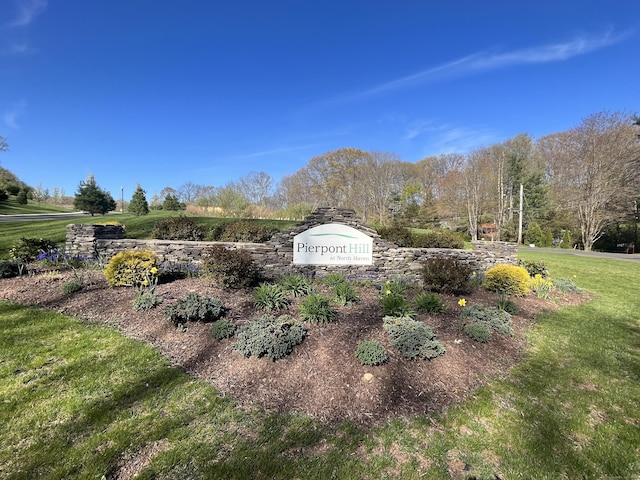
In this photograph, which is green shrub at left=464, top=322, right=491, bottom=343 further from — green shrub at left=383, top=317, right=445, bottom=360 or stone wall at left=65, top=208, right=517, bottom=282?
stone wall at left=65, top=208, right=517, bottom=282

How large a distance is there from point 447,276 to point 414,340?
268cm

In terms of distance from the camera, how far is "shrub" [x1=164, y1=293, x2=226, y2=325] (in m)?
4.04

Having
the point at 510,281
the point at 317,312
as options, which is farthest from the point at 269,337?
the point at 510,281

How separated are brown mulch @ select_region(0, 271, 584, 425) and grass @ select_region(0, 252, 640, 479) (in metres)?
0.15

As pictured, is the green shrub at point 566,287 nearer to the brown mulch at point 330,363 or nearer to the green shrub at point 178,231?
the brown mulch at point 330,363

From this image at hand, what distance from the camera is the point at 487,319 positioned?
440cm

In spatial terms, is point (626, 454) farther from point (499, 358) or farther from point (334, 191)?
point (334, 191)

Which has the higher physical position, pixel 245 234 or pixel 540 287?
pixel 245 234

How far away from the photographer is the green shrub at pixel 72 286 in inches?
207

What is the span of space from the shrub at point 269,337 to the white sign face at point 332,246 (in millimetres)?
3116

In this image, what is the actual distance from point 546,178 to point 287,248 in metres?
32.3

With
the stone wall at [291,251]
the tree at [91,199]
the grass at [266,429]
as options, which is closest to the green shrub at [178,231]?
the stone wall at [291,251]

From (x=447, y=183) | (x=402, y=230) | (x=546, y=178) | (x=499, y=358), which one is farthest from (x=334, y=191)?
(x=499, y=358)

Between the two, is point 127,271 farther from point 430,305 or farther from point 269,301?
point 430,305
